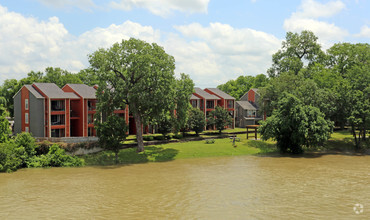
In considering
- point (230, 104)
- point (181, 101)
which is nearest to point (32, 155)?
point (181, 101)

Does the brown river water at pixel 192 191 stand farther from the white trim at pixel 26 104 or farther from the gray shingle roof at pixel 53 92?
the white trim at pixel 26 104

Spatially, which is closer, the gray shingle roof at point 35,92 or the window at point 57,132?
the gray shingle roof at point 35,92

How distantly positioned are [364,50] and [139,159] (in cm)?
5544

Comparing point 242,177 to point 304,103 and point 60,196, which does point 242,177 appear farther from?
point 304,103

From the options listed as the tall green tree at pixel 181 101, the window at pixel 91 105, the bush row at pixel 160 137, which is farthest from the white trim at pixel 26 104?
the tall green tree at pixel 181 101

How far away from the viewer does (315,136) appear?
4978 centimetres

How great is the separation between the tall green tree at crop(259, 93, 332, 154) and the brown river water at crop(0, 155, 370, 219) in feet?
20.8

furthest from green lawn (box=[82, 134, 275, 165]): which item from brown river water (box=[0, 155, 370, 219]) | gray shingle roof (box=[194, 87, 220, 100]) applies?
gray shingle roof (box=[194, 87, 220, 100])

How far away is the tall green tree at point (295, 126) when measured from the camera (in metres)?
50.5

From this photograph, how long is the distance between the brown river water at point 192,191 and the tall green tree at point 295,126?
250 inches

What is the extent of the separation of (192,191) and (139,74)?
22.8 meters

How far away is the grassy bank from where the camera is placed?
46859mm

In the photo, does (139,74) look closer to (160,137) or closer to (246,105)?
(160,137)

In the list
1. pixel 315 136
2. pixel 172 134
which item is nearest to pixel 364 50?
pixel 315 136
